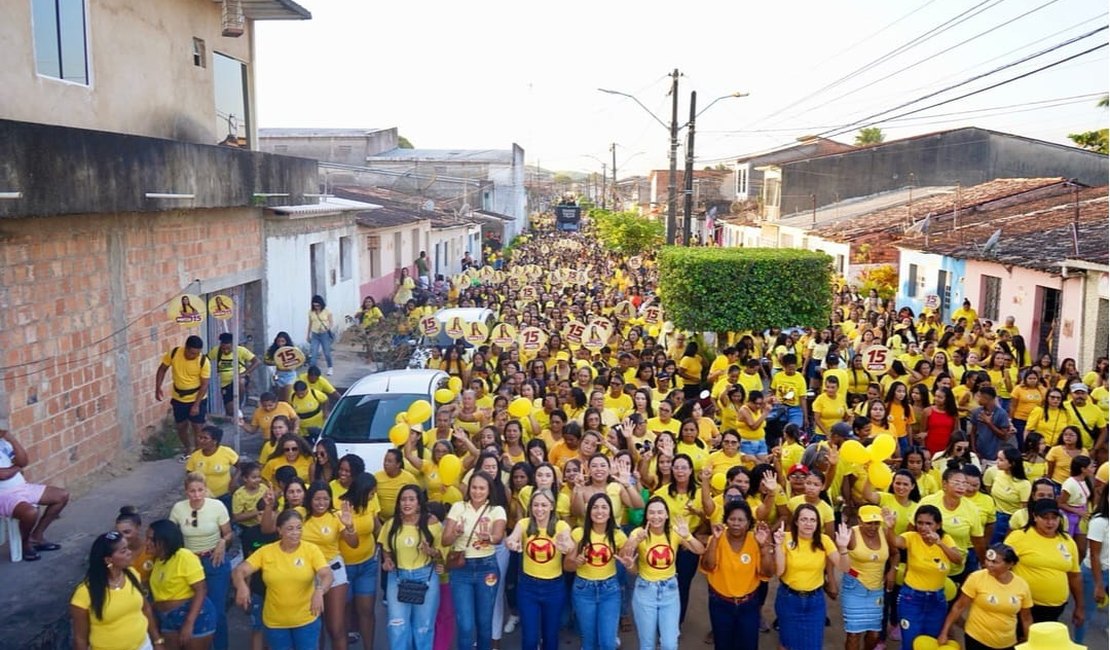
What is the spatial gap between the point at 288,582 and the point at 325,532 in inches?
19.8

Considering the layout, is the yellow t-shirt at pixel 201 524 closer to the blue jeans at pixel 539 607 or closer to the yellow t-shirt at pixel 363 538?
the yellow t-shirt at pixel 363 538

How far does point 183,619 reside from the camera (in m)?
6.05

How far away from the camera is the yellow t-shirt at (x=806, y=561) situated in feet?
20.4

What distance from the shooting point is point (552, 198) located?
4749 inches

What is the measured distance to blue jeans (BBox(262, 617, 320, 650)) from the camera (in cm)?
607

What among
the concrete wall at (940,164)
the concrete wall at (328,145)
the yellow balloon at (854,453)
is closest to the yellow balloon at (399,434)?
the yellow balloon at (854,453)

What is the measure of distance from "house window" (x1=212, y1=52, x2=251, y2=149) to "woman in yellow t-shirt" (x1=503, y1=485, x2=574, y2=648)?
10.1m

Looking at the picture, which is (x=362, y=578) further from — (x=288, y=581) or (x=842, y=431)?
(x=842, y=431)

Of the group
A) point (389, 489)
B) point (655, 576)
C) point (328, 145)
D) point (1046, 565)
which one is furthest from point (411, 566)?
point (328, 145)

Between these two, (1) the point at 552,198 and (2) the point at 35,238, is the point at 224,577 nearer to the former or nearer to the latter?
(2) the point at 35,238

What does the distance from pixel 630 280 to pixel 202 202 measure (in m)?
15.6

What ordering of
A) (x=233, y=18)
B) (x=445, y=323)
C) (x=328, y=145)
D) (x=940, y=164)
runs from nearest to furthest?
(x=233, y=18) → (x=445, y=323) → (x=940, y=164) → (x=328, y=145)

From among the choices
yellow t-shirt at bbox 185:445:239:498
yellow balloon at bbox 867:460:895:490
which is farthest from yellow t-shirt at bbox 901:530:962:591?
yellow t-shirt at bbox 185:445:239:498

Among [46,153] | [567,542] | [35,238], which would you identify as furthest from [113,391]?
[567,542]
